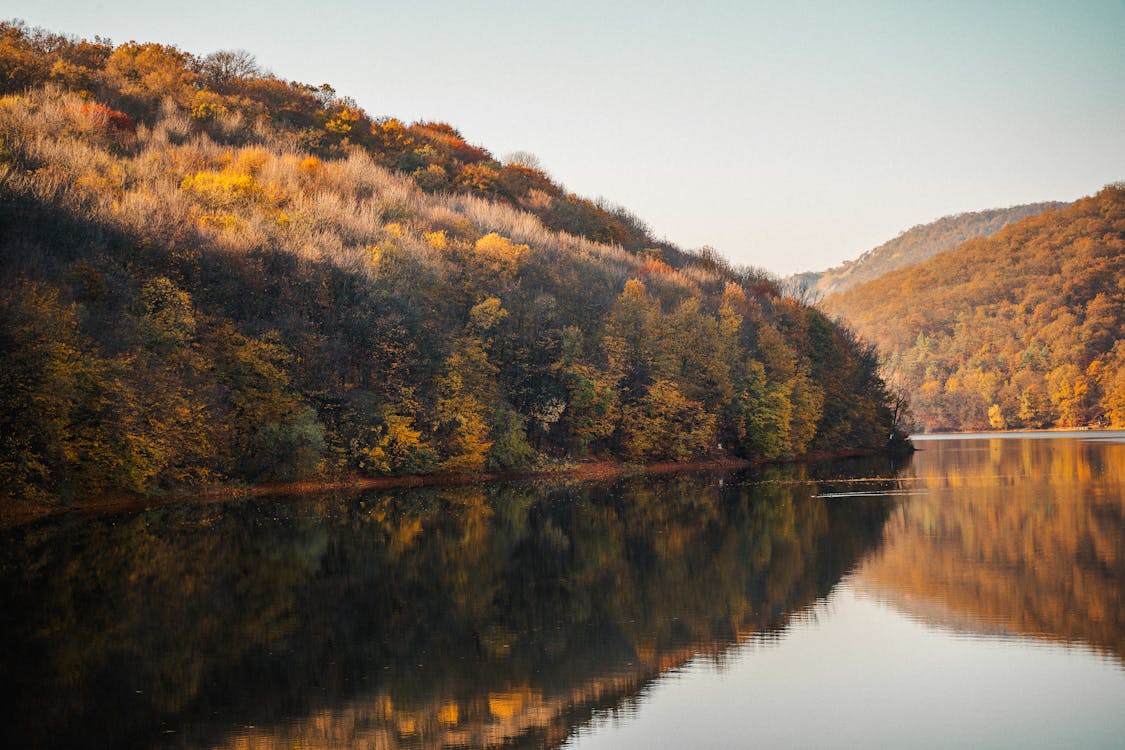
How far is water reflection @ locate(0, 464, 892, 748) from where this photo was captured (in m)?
12.0

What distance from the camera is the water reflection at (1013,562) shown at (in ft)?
55.4

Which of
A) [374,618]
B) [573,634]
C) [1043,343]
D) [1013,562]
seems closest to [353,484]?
[374,618]

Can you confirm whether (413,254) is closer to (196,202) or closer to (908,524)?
(196,202)

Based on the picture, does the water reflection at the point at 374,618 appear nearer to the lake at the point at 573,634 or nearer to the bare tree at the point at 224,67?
the lake at the point at 573,634

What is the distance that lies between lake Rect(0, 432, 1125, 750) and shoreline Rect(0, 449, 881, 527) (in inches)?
234

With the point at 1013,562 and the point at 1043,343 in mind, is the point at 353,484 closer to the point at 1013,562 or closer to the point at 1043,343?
the point at 1013,562

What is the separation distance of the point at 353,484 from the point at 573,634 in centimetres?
3977

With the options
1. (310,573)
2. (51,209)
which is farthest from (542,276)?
(310,573)

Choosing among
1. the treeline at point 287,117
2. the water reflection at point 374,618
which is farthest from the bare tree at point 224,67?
the water reflection at point 374,618

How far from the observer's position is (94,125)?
77.1 m

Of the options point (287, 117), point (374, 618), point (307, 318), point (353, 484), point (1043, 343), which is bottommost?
point (353, 484)

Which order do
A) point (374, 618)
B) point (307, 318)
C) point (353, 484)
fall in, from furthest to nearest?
point (307, 318) < point (353, 484) < point (374, 618)

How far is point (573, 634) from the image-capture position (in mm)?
16453

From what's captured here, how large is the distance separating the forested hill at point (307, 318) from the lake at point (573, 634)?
31.2 ft
